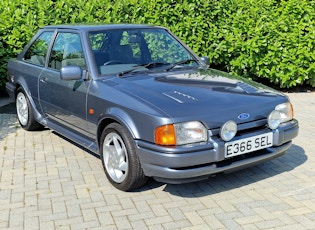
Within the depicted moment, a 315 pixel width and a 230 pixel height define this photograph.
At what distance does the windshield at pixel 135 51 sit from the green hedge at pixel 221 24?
331cm

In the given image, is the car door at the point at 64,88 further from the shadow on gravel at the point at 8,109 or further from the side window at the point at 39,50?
the shadow on gravel at the point at 8,109

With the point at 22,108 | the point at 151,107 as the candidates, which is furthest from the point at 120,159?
the point at 22,108

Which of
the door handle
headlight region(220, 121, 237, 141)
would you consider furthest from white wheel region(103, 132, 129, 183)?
the door handle

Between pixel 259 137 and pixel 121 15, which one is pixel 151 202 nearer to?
pixel 259 137

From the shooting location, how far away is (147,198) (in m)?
3.95

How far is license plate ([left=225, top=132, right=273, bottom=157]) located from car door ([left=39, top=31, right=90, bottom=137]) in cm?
172

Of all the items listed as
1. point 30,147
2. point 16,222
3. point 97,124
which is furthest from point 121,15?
point 16,222

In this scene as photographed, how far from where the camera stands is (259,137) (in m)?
3.85

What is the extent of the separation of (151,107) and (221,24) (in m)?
5.47

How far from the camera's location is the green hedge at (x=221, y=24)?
320 inches

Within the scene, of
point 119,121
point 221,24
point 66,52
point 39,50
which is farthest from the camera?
point 221,24

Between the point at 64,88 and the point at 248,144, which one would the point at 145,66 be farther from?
the point at 248,144

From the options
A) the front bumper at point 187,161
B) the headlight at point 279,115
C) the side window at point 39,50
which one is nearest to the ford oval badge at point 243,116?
the front bumper at point 187,161

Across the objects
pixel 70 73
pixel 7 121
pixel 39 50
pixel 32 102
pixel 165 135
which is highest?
pixel 39 50
